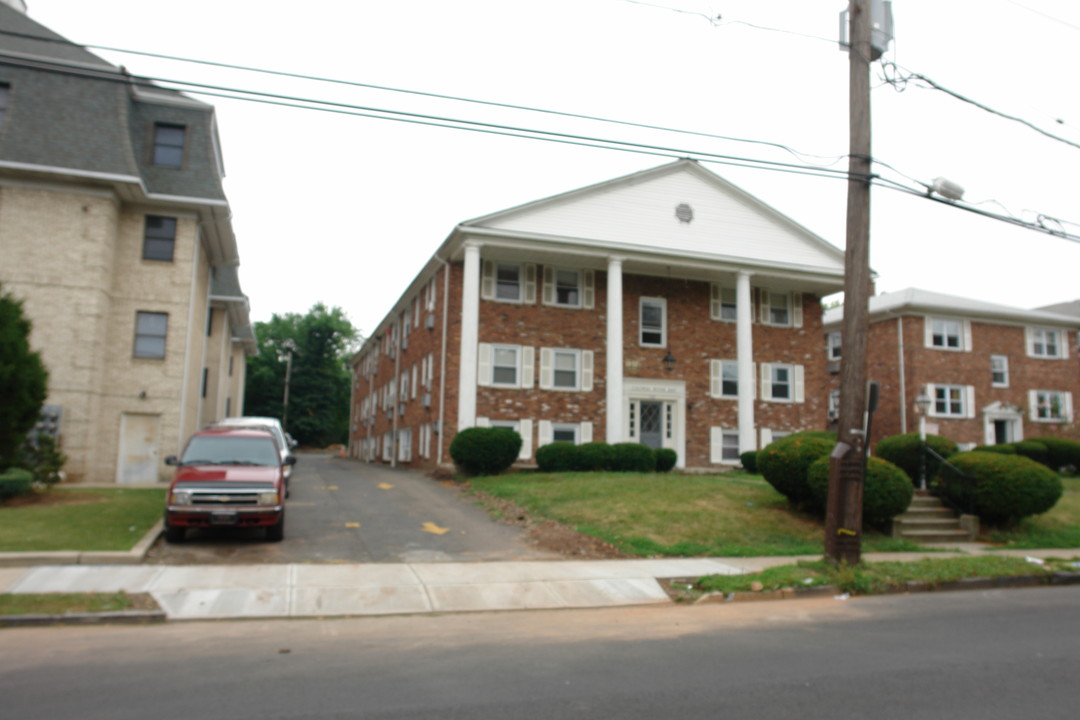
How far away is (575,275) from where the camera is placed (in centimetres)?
2628

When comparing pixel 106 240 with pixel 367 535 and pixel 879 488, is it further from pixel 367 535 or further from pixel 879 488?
pixel 879 488

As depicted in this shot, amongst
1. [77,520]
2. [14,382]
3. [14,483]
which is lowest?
[77,520]

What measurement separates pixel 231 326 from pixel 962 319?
1272 inches

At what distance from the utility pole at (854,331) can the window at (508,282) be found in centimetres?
1499

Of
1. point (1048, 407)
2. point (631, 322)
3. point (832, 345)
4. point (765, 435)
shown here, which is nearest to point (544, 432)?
point (631, 322)

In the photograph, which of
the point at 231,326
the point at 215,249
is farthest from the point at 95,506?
the point at 231,326

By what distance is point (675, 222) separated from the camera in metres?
26.2

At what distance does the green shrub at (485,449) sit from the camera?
21.4 m

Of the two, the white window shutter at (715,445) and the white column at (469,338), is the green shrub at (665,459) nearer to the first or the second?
the white window shutter at (715,445)

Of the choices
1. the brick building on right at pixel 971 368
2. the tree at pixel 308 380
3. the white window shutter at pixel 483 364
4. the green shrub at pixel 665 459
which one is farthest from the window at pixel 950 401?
the tree at pixel 308 380

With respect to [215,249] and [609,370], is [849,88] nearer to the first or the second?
[609,370]

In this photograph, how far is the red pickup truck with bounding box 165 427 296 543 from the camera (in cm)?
1136

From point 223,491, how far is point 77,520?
316 cm

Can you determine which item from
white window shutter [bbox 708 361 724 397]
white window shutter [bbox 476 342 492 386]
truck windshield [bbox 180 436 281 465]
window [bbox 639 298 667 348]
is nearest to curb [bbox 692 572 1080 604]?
truck windshield [bbox 180 436 281 465]
